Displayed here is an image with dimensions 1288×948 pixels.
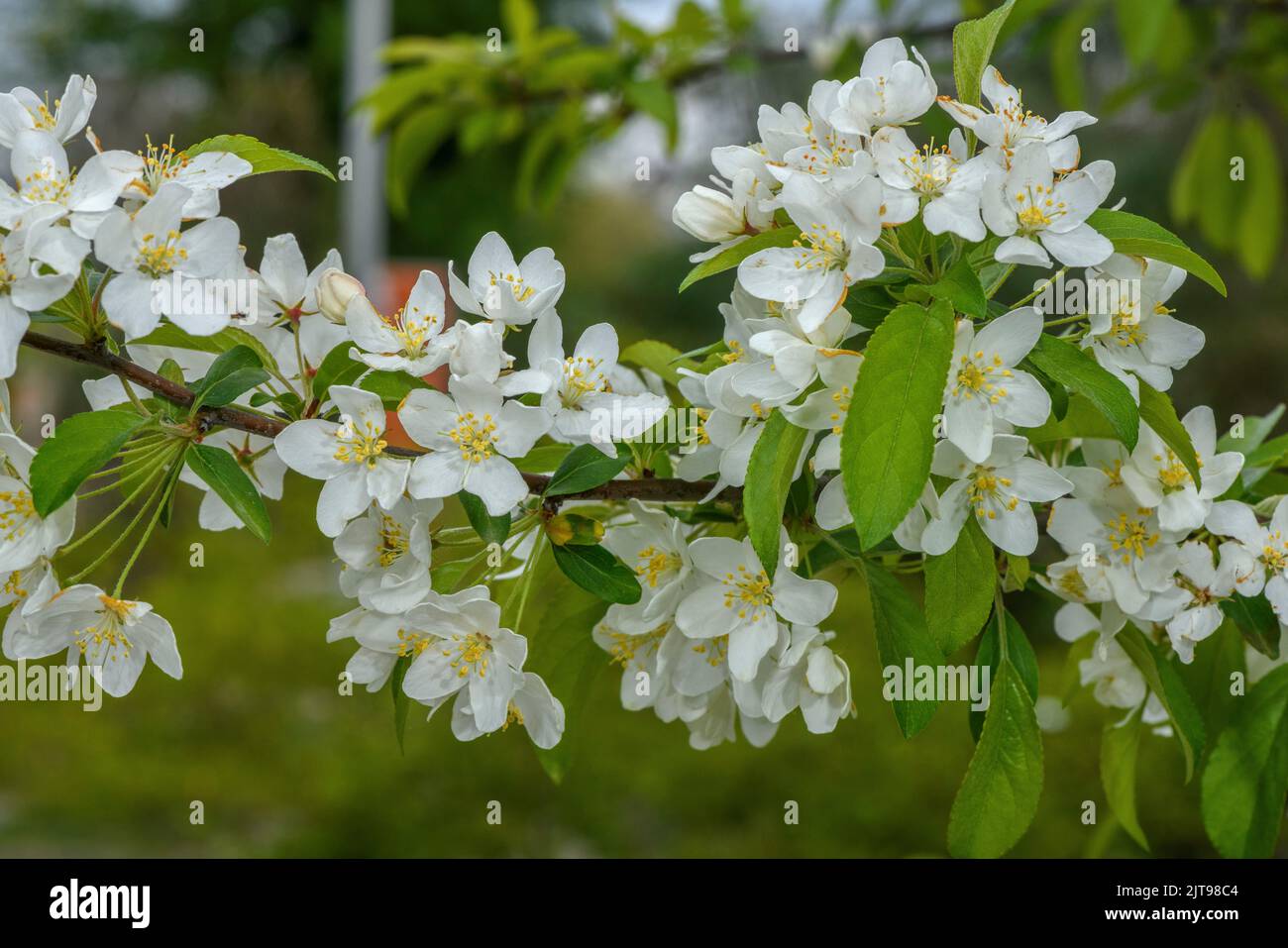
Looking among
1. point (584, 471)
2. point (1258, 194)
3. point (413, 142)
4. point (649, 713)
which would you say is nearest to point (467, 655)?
point (584, 471)

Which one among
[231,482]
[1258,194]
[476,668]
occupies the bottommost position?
[476,668]

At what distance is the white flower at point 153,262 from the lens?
585 millimetres

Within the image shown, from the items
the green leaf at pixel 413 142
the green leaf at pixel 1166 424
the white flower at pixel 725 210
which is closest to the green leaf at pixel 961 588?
the green leaf at pixel 1166 424

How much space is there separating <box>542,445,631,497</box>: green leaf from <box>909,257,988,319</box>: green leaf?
0.18m

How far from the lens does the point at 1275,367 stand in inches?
172

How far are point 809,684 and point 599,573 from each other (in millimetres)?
136

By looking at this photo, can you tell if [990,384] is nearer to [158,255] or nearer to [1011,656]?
[1011,656]

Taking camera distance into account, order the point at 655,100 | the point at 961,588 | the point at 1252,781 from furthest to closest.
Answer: the point at 655,100
the point at 1252,781
the point at 961,588

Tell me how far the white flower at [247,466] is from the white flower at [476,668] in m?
0.15

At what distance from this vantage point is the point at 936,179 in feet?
2.03

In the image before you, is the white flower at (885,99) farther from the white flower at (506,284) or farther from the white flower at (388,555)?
the white flower at (388,555)

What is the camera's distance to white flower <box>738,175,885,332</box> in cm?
59

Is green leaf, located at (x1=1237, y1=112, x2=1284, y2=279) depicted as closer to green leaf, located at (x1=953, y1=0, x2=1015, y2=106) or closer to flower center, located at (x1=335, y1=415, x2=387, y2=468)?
green leaf, located at (x1=953, y1=0, x2=1015, y2=106)

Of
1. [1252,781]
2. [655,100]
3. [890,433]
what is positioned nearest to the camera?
[890,433]
